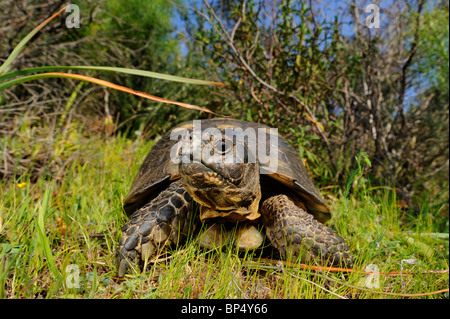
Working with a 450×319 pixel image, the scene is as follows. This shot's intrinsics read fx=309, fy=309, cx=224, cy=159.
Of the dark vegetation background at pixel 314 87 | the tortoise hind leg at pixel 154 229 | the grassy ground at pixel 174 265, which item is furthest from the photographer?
the dark vegetation background at pixel 314 87

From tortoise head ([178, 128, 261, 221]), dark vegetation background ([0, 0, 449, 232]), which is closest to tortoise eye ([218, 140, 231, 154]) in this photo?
tortoise head ([178, 128, 261, 221])

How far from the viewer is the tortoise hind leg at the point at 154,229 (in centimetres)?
132

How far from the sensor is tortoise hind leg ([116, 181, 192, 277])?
132 centimetres

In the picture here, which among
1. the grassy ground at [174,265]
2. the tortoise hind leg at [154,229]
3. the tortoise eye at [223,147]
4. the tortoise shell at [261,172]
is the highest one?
the tortoise eye at [223,147]

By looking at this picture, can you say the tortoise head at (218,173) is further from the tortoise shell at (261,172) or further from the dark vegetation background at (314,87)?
the dark vegetation background at (314,87)

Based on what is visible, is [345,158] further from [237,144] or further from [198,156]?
[198,156]

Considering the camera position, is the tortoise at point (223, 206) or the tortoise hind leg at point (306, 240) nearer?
the tortoise at point (223, 206)

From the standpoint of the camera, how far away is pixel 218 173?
1214 millimetres

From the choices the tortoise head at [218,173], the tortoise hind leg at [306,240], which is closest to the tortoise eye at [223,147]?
the tortoise head at [218,173]

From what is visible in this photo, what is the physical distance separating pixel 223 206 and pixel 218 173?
0.22 metres

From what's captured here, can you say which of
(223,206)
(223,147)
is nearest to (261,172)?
(223,206)

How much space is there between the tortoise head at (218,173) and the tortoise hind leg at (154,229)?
0.39ft
